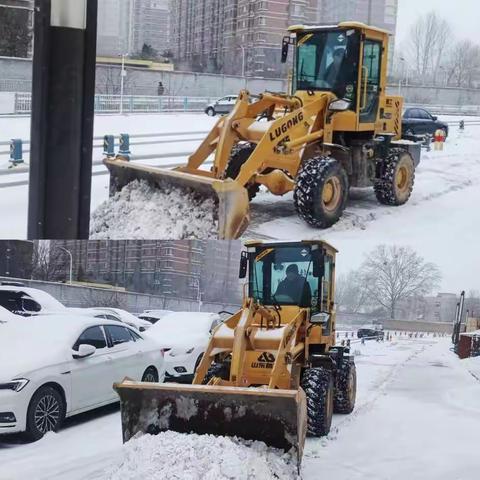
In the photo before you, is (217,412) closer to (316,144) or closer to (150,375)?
(150,375)

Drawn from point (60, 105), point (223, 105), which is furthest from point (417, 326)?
point (60, 105)

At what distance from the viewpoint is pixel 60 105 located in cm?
251

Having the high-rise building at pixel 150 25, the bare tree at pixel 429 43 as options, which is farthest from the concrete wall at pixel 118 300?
the bare tree at pixel 429 43

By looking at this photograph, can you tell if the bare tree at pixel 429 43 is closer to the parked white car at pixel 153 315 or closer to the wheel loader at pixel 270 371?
the wheel loader at pixel 270 371

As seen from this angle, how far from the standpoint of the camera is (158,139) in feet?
8.54

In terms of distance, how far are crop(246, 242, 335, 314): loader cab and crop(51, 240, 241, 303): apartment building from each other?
4.8 inches

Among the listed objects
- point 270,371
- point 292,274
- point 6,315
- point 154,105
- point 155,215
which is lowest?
point 270,371

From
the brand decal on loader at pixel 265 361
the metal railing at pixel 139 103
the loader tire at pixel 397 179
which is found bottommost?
the brand decal on loader at pixel 265 361

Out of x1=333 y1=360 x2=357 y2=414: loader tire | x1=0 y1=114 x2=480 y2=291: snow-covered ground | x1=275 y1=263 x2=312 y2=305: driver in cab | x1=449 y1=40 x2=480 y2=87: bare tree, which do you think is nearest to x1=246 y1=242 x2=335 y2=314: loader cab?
x1=275 y1=263 x2=312 y2=305: driver in cab

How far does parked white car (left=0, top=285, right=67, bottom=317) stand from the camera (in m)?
3.00

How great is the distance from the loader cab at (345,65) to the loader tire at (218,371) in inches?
46.8

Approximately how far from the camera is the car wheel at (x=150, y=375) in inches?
137

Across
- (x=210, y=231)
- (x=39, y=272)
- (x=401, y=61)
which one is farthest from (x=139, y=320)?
(x=401, y=61)

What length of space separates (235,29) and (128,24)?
340 mm
